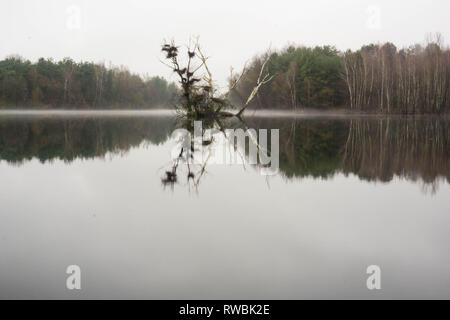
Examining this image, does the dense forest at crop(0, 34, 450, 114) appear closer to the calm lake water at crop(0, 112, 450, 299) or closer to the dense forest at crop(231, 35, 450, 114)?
the dense forest at crop(231, 35, 450, 114)

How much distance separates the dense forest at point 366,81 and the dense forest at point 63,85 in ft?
49.9

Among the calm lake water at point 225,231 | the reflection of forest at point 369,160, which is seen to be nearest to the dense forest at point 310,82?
the reflection of forest at point 369,160

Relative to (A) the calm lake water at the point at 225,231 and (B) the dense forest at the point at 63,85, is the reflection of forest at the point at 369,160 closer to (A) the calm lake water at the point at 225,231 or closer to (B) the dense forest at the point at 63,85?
(A) the calm lake water at the point at 225,231

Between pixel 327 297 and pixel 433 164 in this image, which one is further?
pixel 433 164

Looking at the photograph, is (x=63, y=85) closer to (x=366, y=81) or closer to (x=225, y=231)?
(x=366, y=81)

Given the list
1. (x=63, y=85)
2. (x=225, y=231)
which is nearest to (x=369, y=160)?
(x=225, y=231)

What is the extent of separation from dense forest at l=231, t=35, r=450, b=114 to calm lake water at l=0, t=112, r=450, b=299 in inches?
1385

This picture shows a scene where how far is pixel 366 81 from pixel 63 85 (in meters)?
42.2

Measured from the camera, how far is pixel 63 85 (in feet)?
205

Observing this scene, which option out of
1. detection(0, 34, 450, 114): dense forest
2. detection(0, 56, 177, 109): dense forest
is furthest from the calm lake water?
detection(0, 56, 177, 109): dense forest
